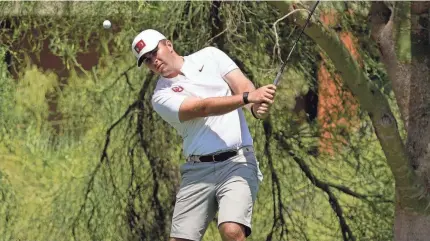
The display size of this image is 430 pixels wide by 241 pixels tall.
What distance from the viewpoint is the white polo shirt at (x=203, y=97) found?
4383 millimetres

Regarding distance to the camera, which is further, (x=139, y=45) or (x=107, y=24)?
(x=107, y=24)

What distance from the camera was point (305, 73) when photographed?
612cm

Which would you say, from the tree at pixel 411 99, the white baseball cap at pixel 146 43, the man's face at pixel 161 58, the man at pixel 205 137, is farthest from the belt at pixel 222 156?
the tree at pixel 411 99

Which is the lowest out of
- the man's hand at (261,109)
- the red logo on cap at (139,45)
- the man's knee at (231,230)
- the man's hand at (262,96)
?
the man's knee at (231,230)

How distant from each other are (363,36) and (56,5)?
2022mm

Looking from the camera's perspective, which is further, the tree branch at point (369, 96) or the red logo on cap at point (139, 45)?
the tree branch at point (369, 96)

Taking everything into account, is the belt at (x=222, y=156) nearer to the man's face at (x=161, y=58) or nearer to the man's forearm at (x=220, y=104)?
the man's forearm at (x=220, y=104)

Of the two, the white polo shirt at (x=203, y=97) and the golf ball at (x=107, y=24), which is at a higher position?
the golf ball at (x=107, y=24)

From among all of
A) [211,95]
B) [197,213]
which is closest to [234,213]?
[197,213]

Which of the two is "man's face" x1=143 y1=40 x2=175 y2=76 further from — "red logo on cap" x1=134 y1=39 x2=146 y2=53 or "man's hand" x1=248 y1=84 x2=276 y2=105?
"man's hand" x1=248 y1=84 x2=276 y2=105

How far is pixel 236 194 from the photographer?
4.28 m

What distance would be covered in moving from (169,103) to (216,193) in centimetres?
48

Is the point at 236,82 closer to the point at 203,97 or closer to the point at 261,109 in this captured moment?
the point at 203,97

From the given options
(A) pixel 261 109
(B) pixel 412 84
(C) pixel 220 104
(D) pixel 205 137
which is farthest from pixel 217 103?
(B) pixel 412 84
